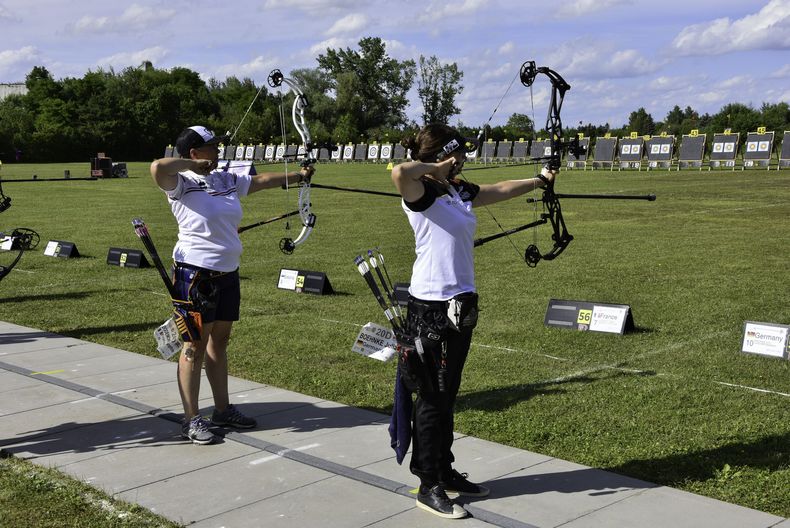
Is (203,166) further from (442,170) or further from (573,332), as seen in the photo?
(573,332)

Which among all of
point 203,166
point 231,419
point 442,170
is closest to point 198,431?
point 231,419

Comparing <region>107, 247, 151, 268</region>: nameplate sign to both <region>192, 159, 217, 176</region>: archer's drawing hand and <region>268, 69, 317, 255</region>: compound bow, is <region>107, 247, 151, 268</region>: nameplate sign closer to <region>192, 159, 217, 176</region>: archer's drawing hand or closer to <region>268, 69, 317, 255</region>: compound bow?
<region>268, 69, 317, 255</region>: compound bow

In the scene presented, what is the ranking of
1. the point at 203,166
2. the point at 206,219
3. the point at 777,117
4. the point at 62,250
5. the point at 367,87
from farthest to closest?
the point at 367,87 → the point at 777,117 → the point at 62,250 → the point at 206,219 → the point at 203,166

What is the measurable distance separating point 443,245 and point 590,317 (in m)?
5.02

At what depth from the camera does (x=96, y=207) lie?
2938 centimetres

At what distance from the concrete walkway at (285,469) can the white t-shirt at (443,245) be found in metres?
1.26

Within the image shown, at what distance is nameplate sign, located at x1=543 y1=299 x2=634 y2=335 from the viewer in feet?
30.3

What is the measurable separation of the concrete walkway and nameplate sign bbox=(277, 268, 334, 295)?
4.38 metres

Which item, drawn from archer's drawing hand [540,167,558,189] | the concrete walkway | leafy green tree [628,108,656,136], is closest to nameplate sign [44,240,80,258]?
the concrete walkway

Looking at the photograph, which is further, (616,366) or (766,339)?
(766,339)

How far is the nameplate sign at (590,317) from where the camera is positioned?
9250 millimetres

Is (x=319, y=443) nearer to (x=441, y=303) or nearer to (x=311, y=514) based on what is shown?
(x=311, y=514)

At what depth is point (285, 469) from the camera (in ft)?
18.5

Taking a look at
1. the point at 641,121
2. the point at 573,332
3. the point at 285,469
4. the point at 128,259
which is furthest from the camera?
the point at 641,121
